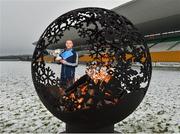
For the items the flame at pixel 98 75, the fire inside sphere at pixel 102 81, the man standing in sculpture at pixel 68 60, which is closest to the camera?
the fire inside sphere at pixel 102 81

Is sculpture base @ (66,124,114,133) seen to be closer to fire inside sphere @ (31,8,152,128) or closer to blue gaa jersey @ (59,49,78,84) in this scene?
fire inside sphere @ (31,8,152,128)

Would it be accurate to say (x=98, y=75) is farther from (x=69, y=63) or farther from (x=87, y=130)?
(x=87, y=130)

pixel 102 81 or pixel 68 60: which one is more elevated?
pixel 68 60

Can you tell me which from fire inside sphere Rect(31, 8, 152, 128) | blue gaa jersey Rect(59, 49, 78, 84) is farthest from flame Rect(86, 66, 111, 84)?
blue gaa jersey Rect(59, 49, 78, 84)

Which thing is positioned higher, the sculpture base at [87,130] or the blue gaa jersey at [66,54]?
the blue gaa jersey at [66,54]

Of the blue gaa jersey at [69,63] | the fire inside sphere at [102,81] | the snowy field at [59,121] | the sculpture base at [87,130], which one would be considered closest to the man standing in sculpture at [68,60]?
the blue gaa jersey at [69,63]

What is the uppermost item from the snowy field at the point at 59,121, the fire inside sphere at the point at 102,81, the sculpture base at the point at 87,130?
the fire inside sphere at the point at 102,81

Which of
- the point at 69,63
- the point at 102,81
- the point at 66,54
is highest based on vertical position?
the point at 66,54

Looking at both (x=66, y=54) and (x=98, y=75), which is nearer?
(x=98, y=75)

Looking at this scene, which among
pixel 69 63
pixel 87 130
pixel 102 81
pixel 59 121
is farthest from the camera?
pixel 59 121

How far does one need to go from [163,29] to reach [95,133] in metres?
32.9

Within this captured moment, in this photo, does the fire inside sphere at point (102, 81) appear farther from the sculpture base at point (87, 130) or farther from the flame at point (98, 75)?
the sculpture base at point (87, 130)

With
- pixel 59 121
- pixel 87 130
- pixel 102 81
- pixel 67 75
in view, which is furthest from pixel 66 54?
pixel 59 121

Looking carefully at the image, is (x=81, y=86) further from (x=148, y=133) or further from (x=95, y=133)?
(x=148, y=133)
